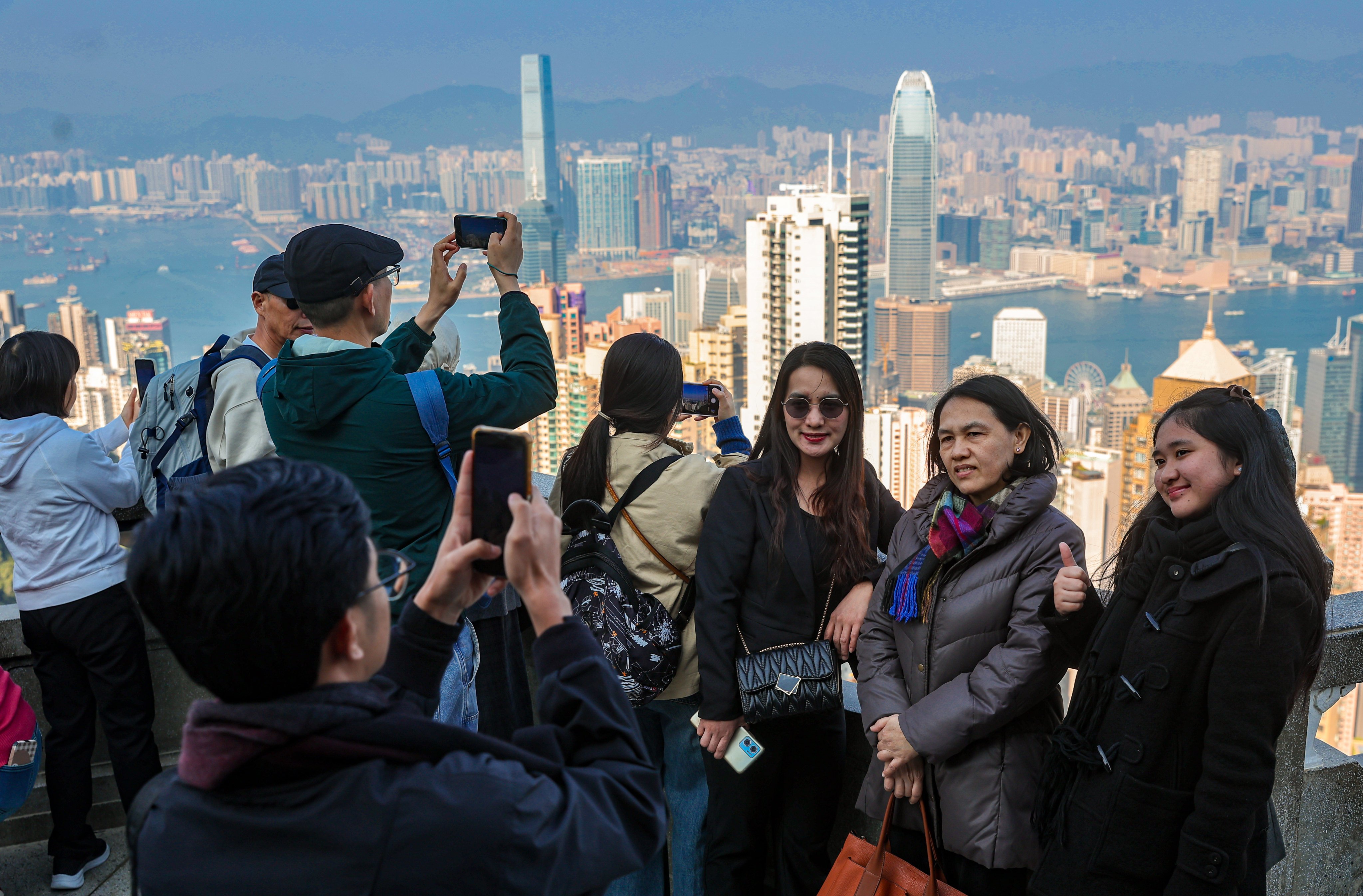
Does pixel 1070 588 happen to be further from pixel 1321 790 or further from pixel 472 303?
pixel 472 303

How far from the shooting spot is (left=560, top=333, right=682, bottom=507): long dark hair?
1.95 meters

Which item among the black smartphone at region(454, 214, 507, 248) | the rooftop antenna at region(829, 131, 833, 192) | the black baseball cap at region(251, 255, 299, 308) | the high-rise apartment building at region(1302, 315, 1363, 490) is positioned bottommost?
the high-rise apartment building at region(1302, 315, 1363, 490)

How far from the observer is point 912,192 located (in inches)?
3622

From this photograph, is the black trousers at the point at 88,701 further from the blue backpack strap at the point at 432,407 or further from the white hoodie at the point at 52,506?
the blue backpack strap at the point at 432,407

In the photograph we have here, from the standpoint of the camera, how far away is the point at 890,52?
391 feet

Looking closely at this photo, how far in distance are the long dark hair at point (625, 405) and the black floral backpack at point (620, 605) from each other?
0.05 meters

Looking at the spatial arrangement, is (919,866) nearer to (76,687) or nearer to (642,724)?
(642,724)

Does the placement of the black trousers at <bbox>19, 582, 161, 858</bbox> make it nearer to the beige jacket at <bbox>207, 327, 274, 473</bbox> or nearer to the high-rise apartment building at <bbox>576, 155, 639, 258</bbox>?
the beige jacket at <bbox>207, 327, 274, 473</bbox>

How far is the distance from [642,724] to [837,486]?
62 centimetres

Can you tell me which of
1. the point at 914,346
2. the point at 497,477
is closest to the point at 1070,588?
the point at 497,477

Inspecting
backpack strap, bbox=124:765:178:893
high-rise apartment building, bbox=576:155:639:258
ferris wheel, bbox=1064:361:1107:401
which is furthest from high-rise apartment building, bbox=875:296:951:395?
backpack strap, bbox=124:765:178:893

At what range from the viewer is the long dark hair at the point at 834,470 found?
1.91 meters

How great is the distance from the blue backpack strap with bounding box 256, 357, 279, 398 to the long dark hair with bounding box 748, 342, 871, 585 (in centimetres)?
92

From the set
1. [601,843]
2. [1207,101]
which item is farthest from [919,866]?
[1207,101]
